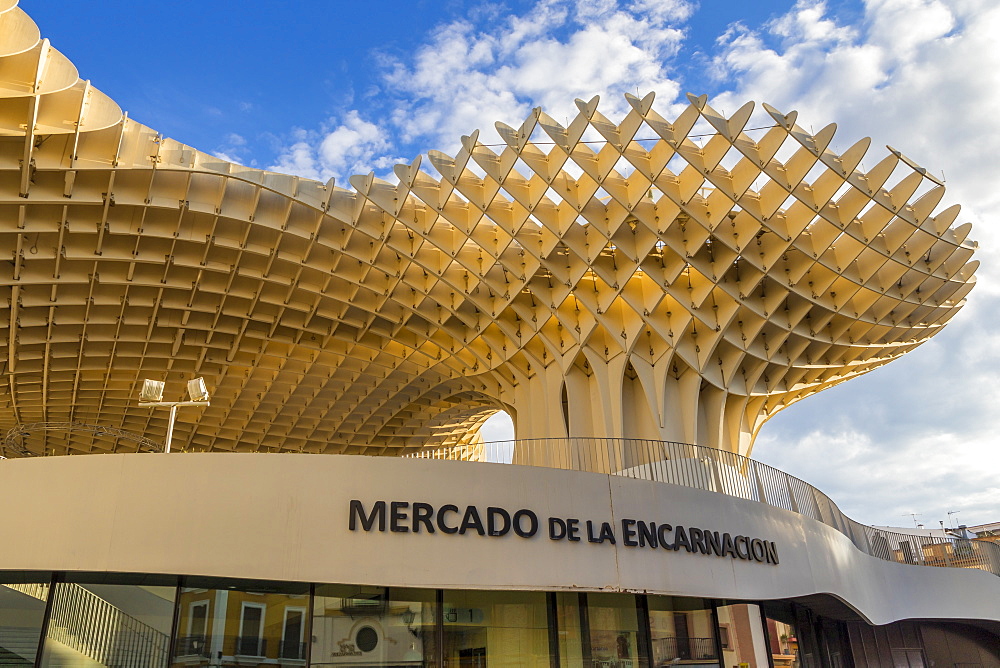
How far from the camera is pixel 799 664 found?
64.4ft

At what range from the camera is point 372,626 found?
13.4 meters

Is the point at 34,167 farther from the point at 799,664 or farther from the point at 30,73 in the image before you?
the point at 799,664

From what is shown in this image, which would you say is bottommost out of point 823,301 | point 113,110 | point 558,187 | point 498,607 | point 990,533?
point 498,607

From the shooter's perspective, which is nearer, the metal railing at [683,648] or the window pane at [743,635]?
the metal railing at [683,648]

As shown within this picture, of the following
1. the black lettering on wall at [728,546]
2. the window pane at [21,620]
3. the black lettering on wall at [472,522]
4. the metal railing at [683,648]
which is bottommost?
the metal railing at [683,648]

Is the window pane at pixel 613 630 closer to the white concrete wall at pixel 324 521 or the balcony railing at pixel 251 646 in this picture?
the white concrete wall at pixel 324 521

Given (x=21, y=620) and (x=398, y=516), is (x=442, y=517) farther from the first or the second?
(x=21, y=620)

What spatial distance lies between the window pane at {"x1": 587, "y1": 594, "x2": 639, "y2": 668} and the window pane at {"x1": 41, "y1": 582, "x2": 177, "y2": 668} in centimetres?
783

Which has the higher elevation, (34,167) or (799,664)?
(34,167)

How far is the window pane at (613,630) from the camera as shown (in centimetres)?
1477

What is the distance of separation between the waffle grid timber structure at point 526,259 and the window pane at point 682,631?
13.2m

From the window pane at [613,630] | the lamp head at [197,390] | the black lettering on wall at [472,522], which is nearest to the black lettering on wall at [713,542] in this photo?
the window pane at [613,630]

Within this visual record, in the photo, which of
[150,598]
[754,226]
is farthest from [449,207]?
[150,598]

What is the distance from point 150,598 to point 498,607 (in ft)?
20.3
